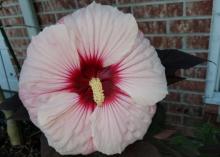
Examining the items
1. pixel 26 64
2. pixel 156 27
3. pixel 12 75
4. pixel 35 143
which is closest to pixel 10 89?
pixel 12 75

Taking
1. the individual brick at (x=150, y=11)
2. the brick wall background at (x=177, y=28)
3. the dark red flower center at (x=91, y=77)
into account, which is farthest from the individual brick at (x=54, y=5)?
the dark red flower center at (x=91, y=77)

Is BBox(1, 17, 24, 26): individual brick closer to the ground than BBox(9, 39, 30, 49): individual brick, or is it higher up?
higher up

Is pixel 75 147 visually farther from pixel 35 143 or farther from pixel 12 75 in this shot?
pixel 12 75

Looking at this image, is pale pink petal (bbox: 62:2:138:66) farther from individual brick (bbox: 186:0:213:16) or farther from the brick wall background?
individual brick (bbox: 186:0:213:16)

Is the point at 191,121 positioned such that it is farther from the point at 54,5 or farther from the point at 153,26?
the point at 54,5

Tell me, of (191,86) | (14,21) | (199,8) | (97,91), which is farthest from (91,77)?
(14,21)

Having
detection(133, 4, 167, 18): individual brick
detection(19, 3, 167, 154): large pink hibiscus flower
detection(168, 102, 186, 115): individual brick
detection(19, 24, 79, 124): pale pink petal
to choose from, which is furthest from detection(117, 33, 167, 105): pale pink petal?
detection(168, 102, 186, 115): individual brick

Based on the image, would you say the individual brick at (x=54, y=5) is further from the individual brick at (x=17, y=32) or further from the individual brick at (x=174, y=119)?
the individual brick at (x=174, y=119)
